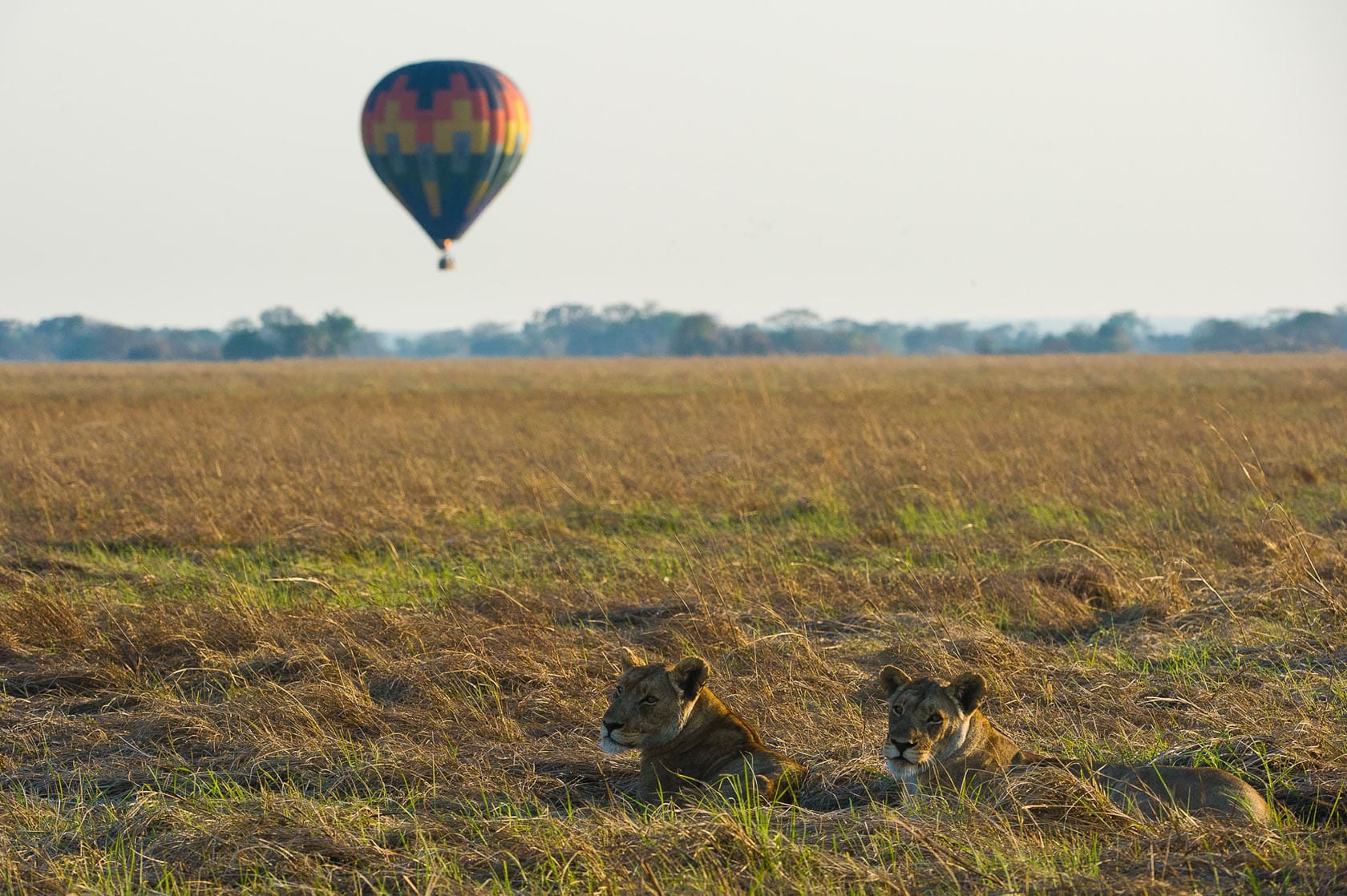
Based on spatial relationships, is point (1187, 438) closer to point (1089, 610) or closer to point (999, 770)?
point (1089, 610)

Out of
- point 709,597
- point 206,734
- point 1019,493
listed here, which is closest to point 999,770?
point 206,734

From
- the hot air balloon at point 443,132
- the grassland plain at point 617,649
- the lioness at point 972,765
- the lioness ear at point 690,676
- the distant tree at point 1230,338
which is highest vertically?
the hot air balloon at point 443,132

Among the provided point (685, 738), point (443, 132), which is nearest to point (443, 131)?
point (443, 132)

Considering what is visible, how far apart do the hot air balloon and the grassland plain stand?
18647 mm

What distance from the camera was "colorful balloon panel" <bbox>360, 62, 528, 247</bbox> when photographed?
35.8 meters

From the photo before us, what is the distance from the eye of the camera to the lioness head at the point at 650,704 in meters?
5.25

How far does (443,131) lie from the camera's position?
117ft

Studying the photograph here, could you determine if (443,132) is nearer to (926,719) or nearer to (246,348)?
(926,719)

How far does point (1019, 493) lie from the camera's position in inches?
559

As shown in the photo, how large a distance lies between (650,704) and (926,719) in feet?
3.40

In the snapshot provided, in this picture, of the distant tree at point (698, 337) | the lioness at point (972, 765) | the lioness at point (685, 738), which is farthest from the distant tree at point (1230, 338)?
the lioness at point (685, 738)

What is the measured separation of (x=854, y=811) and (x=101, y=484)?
12.2 metres

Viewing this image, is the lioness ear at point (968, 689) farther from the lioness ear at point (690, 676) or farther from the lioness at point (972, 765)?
the lioness ear at point (690, 676)

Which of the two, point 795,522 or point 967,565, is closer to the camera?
point 967,565
